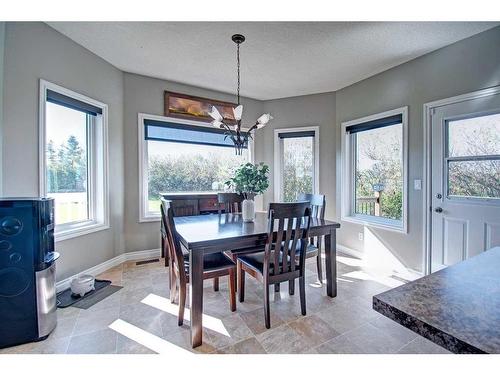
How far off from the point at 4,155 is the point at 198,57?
2164 millimetres

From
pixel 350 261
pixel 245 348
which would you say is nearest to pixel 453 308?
pixel 245 348

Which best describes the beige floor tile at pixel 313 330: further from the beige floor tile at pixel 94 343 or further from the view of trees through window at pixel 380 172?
the view of trees through window at pixel 380 172

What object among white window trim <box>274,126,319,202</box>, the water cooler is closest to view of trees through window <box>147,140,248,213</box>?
white window trim <box>274,126,319,202</box>

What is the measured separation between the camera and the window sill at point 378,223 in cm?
308

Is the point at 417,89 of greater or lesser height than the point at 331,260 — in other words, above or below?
above

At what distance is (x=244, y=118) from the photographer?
14.3 ft

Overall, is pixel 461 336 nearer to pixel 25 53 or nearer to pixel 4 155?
pixel 4 155

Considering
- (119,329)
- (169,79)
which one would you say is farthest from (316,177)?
(119,329)

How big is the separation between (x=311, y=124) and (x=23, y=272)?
158 inches

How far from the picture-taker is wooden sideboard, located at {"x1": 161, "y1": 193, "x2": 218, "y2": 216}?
3404mm

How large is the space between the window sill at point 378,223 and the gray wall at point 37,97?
3.47m

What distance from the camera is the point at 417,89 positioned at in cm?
287

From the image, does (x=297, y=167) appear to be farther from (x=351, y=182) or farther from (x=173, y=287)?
(x=173, y=287)

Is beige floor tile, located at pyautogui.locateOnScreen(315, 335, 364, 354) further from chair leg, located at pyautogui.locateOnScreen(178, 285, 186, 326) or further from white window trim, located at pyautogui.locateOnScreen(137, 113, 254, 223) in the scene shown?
white window trim, located at pyautogui.locateOnScreen(137, 113, 254, 223)
